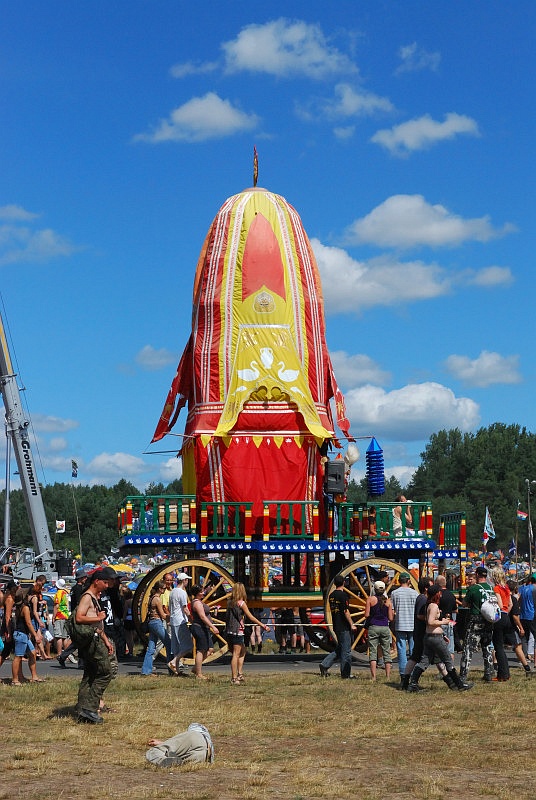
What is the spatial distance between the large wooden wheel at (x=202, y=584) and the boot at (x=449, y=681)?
17.7ft

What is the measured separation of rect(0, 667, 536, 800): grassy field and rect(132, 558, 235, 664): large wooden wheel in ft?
12.6

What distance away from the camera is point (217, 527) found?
2119 centimetres

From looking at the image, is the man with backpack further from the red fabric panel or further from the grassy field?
the red fabric panel

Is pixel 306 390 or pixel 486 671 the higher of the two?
pixel 306 390

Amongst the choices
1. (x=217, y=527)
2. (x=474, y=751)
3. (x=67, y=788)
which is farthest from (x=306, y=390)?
(x=67, y=788)

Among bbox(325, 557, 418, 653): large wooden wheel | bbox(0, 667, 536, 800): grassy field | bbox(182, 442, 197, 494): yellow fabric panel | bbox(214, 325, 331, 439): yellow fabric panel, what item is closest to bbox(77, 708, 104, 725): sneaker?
bbox(0, 667, 536, 800): grassy field

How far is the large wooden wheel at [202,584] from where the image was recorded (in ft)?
67.1

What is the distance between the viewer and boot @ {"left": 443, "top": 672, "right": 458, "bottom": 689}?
15.5 metres

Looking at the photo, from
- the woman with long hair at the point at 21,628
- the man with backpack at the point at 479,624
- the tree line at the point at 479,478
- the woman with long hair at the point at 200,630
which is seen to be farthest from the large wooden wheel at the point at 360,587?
the tree line at the point at 479,478

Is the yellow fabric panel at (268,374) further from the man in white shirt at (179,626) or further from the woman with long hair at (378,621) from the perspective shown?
the woman with long hair at (378,621)

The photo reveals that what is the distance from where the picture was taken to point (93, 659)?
1260 centimetres

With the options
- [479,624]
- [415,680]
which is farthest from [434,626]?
[479,624]

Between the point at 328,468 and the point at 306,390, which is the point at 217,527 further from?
the point at 306,390

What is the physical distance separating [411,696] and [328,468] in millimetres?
7037
